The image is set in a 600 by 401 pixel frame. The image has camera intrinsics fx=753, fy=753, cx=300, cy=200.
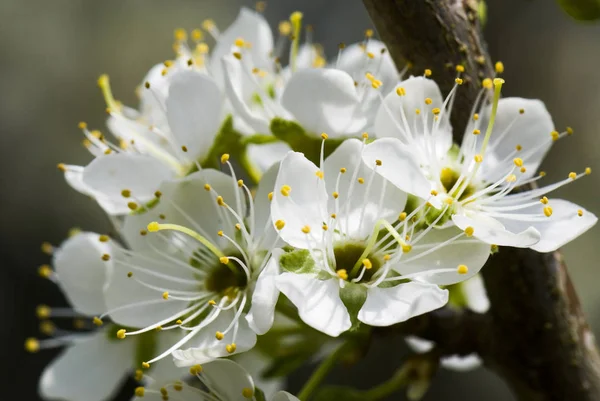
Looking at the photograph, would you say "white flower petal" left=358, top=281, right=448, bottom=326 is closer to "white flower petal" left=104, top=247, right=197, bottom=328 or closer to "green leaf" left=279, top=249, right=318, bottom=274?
"green leaf" left=279, top=249, right=318, bottom=274

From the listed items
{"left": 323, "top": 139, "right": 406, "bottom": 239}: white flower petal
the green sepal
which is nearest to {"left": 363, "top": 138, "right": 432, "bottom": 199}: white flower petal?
{"left": 323, "top": 139, "right": 406, "bottom": 239}: white flower petal

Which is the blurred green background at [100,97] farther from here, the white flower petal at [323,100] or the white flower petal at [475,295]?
the white flower petal at [323,100]

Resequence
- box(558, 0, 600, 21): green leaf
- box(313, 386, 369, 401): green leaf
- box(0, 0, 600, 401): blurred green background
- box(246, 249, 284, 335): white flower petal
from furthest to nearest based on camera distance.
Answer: box(0, 0, 600, 401): blurred green background, box(313, 386, 369, 401): green leaf, box(558, 0, 600, 21): green leaf, box(246, 249, 284, 335): white flower petal

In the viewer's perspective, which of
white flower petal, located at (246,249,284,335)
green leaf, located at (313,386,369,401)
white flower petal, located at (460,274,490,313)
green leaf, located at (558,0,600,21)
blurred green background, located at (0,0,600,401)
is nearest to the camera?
white flower petal, located at (246,249,284,335)

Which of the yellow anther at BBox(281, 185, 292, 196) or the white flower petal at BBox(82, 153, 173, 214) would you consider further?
the white flower petal at BBox(82, 153, 173, 214)

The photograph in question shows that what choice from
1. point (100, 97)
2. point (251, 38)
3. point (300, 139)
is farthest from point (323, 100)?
point (100, 97)
